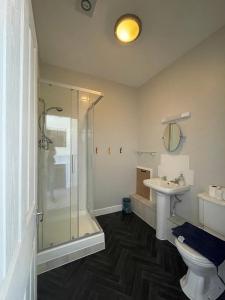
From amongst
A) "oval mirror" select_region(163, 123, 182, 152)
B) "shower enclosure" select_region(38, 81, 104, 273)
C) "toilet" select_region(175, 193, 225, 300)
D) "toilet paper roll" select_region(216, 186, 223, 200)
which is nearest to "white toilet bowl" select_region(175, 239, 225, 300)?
"toilet" select_region(175, 193, 225, 300)

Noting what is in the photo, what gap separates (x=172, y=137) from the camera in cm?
237

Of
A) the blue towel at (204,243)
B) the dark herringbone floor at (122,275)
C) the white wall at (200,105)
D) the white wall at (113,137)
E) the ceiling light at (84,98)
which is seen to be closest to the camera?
the blue towel at (204,243)

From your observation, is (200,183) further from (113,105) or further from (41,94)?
(41,94)

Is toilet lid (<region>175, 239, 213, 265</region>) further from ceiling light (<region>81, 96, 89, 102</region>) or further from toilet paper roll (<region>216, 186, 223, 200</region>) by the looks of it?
ceiling light (<region>81, 96, 89, 102</region>)

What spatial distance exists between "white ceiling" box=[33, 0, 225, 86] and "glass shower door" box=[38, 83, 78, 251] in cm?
58

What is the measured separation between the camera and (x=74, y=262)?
68.7 inches

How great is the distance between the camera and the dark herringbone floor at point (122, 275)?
1.38 metres

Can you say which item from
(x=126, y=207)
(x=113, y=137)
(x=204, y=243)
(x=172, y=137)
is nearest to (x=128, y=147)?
(x=113, y=137)

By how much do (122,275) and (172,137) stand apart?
1.95 metres

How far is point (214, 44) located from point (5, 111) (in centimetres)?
244

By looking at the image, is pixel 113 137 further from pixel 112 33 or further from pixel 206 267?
pixel 206 267

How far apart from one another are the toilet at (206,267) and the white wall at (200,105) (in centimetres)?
38

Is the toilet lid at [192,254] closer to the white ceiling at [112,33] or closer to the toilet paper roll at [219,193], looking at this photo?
the toilet paper roll at [219,193]

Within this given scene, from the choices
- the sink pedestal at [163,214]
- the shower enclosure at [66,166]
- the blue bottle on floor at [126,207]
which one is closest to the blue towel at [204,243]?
the sink pedestal at [163,214]
